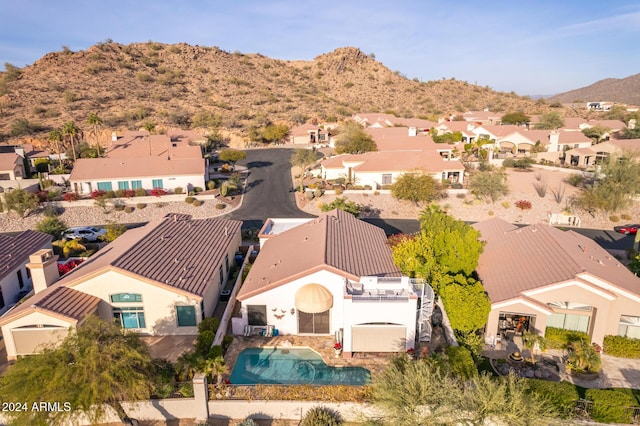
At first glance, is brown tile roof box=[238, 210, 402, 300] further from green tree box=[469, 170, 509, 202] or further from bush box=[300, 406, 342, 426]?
green tree box=[469, 170, 509, 202]

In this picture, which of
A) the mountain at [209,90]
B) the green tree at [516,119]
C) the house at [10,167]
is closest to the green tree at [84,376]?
the house at [10,167]

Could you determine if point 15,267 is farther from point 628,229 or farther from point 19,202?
point 628,229

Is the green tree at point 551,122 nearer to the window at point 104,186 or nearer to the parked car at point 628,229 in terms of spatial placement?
the parked car at point 628,229

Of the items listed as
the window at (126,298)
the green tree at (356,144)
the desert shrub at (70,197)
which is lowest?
the window at (126,298)

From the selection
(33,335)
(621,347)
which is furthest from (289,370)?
(621,347)

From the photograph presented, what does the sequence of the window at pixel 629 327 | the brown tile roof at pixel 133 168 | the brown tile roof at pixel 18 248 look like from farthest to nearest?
the brown tile roof at pixel 133 168, the brown tile roof at pixel 18 248, the window at pixel 629 327

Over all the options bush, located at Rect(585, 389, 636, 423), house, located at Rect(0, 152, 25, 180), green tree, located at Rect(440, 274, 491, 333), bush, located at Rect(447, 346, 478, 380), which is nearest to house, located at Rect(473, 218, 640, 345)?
green tree, located at Rect(440, 274, 491, 333)

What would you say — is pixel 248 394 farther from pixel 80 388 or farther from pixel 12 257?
pixel 12 257
